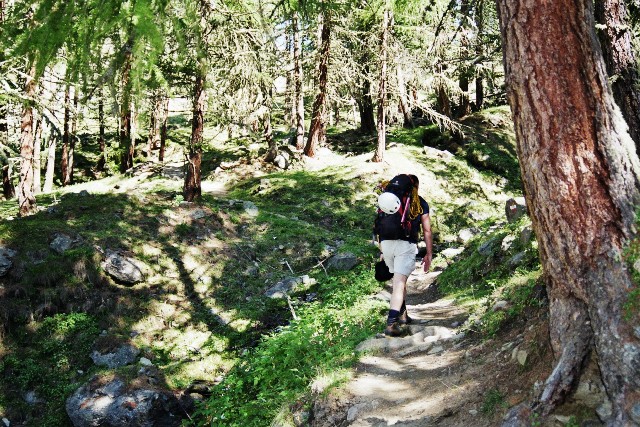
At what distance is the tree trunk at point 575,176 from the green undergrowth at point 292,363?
2700 millimetres

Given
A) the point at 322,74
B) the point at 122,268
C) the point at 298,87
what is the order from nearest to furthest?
the point at 122,268 < the point at 322,74 < the point at 298,87

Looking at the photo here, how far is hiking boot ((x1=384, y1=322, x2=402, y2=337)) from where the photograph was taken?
5.96 meters

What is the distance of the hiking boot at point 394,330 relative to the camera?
19.6 feet

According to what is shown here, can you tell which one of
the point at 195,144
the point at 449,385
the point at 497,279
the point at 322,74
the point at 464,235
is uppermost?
the point at 322,74

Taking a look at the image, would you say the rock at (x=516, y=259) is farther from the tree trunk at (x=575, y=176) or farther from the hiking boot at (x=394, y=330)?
the tree trunk at (x=575, y=176)

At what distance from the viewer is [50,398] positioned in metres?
7.55

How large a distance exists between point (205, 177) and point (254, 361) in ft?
48.5

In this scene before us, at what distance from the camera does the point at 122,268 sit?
9.94 metres

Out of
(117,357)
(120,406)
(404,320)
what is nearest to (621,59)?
(404,320)

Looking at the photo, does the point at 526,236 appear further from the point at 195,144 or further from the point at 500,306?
the point at 195,144

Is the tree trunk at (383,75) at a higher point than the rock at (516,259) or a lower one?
higher

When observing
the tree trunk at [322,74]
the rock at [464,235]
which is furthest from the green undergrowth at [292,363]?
the tree trunk at [322,74]

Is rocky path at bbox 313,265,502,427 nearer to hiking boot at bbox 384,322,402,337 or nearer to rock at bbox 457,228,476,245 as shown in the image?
hiking boot at bbox 384,322,402,337

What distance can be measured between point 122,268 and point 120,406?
3447 mm
